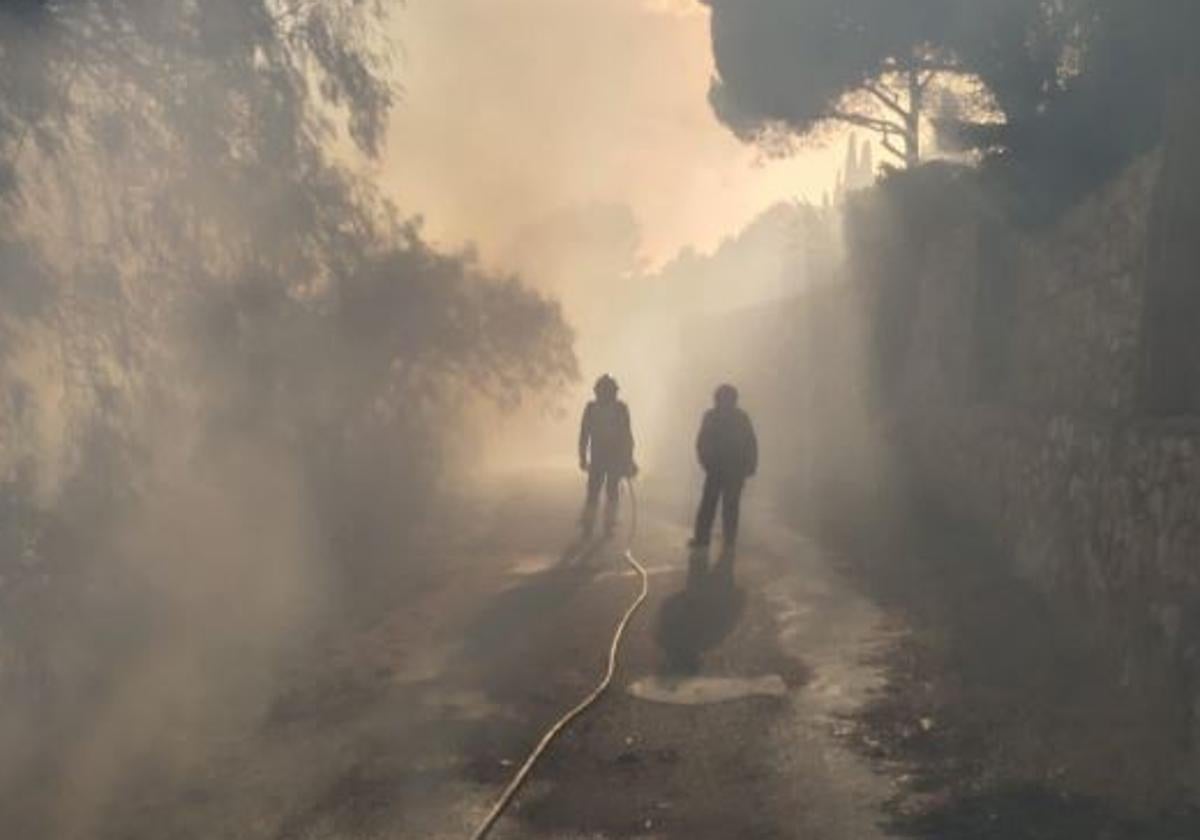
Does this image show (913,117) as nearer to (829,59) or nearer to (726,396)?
(829,59)

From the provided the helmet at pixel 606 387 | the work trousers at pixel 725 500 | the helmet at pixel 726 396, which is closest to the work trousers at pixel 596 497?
the helmet at pixel 606 387

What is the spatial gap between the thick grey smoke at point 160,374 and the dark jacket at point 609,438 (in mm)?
2584

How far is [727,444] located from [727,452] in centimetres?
9

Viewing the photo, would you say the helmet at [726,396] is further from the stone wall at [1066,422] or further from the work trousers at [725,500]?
the stone wall at [1066,422]

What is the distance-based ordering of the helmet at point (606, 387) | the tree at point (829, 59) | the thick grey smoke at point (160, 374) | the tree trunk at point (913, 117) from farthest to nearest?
the tree trunk at point (913, 117) → the tree at point (829, 59) → the helmet at point (606, 387) → the thick grey smoke at point (160, 374)

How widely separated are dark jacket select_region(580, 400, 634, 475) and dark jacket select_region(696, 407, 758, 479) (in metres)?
2.64

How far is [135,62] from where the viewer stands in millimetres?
10695

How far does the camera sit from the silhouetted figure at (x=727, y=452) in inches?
554

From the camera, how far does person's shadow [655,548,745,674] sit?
31.2 ft

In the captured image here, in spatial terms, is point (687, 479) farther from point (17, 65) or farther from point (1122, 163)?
point (17, 65)

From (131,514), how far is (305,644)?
7.54ft

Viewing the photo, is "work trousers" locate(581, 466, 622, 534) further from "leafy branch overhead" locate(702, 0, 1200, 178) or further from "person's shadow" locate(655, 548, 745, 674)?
"leafy branch overhead" locate(702, 0, 1200, 178)

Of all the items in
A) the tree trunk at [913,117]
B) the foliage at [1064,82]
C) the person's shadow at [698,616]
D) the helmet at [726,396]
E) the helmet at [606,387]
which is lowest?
the person's shadow at [698,616]

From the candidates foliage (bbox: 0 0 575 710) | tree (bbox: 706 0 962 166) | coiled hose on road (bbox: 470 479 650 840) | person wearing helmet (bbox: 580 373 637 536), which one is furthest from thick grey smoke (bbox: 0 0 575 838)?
tree (bbox: 706 0 962 166)
